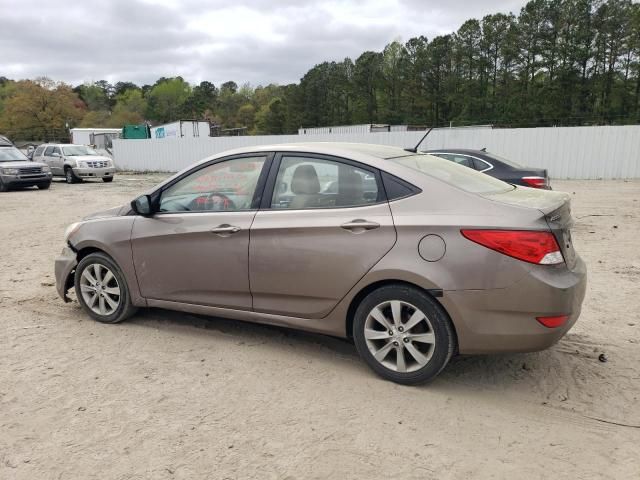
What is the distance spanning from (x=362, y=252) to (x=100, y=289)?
264 centimetres

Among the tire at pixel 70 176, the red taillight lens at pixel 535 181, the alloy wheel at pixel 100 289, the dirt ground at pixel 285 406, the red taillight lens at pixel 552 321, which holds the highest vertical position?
the red taillight lens at pixel 535 181

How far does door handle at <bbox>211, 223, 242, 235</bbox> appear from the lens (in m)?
4.06

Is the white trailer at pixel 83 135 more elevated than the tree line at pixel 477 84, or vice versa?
the tree line at pixel 477 84

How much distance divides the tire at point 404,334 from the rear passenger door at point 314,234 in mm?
232

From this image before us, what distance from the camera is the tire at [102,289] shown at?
477 cm

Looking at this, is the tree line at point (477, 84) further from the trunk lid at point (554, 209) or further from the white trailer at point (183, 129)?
the trunk lid at point (554, 209)

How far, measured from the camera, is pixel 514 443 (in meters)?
2.96

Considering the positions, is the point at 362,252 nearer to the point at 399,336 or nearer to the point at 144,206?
the point at 399,336

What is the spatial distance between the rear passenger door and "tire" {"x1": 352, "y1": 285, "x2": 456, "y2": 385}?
0.76ft

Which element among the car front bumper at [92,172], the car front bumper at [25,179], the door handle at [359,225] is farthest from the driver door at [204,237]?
the car front bumper at [92,172]

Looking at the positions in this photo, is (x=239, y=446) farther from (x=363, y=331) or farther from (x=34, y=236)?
(x=34, y=236)

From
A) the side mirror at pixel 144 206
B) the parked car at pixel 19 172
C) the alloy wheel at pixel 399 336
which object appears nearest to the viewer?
the alloy wheel at pixel 399 336

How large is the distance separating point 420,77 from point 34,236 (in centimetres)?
6625

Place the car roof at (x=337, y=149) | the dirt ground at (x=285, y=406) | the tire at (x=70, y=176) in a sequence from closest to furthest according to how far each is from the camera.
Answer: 1. the dirt ground at (x=285, y=406)
2. the car roof at (x=337, y=149)
3. the tire at (x=70, y=176)
